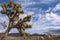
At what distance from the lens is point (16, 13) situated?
20812 millimetres

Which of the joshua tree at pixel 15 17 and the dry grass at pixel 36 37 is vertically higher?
the joshua tree at pixel 15 17

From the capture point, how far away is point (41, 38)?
70.3 ft

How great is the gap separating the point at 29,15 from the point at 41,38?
1.87m

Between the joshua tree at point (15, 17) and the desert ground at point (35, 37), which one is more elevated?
the joshua tree at point (15, 17)

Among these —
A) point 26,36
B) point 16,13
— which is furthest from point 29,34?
point 16,13

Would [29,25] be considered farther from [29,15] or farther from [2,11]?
[2,11]

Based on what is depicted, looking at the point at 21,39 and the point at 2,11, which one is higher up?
the point at 2,11

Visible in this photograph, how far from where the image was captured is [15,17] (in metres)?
21.0

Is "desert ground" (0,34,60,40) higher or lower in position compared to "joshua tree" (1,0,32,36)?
lower

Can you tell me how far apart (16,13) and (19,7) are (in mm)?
527

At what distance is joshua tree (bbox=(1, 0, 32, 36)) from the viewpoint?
2057 centimetres

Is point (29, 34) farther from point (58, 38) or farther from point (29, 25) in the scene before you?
point (58, 38)

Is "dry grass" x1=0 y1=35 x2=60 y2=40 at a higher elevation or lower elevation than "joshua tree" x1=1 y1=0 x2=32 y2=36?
lower

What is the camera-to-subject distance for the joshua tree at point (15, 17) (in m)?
20.6
